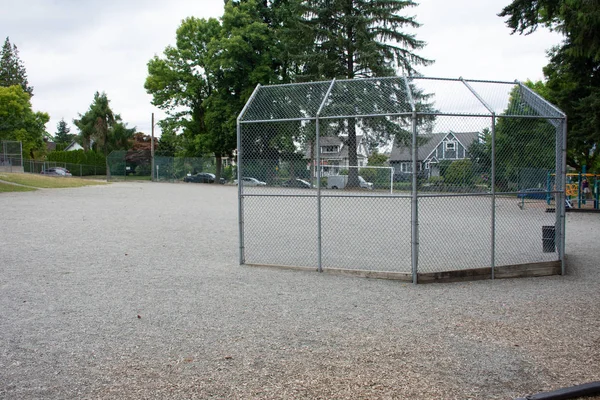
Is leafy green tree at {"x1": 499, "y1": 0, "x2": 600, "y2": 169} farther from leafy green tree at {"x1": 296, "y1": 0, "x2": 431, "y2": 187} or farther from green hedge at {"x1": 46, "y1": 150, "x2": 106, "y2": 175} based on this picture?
green hedge at {"x1": 46, "y1": 150, "x2": 106, "y2": 175}

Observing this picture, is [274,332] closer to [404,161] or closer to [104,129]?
[404,161]

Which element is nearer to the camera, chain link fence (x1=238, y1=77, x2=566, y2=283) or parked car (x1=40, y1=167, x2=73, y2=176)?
chain link fence (x1=238, y1=77, x2=566, y2=283)

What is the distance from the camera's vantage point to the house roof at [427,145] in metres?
7.67

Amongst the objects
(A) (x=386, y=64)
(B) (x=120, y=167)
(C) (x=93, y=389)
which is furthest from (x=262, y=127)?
(B) (x=120, y=167)

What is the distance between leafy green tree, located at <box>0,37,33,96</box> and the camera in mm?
81000

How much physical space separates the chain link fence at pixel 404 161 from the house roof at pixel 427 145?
0.05 feet

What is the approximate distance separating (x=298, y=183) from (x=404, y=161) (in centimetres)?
199

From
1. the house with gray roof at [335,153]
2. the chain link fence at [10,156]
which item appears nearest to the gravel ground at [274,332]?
the house with gray roof at [335,153]

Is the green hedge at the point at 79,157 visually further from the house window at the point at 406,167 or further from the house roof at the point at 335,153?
the house window at the point at 406,167

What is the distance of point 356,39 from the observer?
3656cm

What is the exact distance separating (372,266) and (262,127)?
3.19 meters

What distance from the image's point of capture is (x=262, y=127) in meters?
9.19

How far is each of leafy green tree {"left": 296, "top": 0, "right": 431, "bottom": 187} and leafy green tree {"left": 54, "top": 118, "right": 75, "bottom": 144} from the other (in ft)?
319

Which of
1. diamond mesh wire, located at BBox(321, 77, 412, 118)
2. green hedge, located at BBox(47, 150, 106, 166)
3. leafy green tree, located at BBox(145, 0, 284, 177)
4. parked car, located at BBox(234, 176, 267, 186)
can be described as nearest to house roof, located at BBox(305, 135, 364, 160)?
diamond mesh wire, located at BBox(321, 77, 412, 118)
